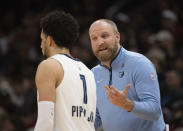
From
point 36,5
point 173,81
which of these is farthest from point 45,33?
point 36,5

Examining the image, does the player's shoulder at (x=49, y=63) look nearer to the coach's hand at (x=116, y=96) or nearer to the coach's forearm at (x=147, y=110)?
the coach's hand at (x=116, y=96)

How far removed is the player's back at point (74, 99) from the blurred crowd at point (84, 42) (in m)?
3.19

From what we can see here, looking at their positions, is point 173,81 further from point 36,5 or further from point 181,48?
point 36,5

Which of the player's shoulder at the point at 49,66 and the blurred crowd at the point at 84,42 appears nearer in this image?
the player's shoulder at the point at 49,66

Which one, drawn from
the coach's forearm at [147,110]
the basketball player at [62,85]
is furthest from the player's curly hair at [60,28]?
the coach's forearm at [147,110]

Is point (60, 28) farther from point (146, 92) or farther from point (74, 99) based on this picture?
point (146, 92)

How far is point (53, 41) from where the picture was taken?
382cm

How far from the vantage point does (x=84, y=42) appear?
960cm

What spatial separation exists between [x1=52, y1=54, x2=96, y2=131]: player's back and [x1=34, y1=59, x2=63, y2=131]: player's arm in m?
0.10

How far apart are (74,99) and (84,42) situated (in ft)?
19.6

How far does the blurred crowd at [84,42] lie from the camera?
26.1 ft

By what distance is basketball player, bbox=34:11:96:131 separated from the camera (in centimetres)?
351

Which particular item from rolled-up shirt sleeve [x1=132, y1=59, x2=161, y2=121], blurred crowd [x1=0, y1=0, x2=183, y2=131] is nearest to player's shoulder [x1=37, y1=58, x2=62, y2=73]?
rolled-up shirt sleeve [x1=132, y1=59, x2=161, y2=121]

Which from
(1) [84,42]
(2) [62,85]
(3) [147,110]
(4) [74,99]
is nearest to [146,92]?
(3) [147,110]
